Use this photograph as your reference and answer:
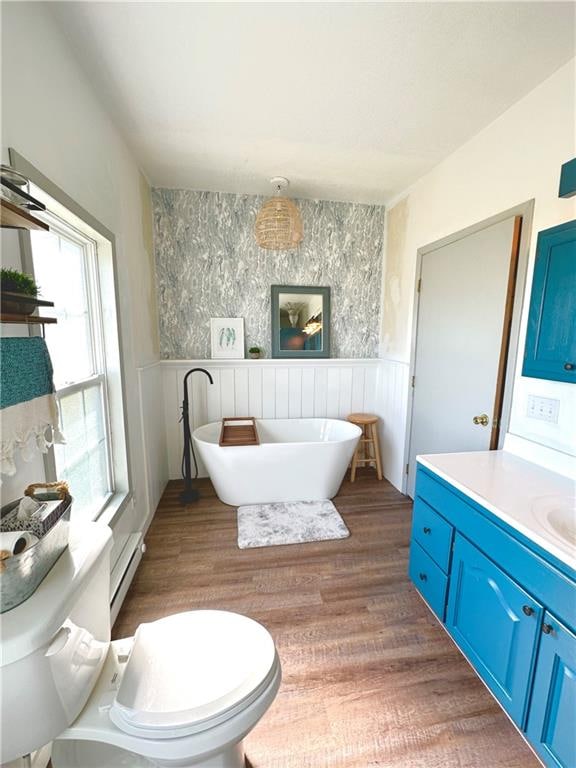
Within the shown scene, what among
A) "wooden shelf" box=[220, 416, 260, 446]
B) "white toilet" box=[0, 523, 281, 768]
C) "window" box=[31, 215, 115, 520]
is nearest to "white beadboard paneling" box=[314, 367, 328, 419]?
"wooden shelf" box=[220, 416, 260, 446]

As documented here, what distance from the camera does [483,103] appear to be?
1.70 metres

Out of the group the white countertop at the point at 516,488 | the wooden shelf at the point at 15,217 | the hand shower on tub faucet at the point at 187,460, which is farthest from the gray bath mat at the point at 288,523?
the wooden shelf at the point at 15,217

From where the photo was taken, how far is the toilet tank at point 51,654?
696 mm

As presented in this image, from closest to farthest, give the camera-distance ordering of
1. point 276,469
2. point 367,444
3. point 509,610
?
point 509,610 → point 276,469 → point 367,444

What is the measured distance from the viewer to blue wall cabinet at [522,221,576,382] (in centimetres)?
138

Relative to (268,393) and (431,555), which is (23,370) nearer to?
(431,555)

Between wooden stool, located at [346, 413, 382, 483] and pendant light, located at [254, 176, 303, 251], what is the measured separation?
1.70 meters

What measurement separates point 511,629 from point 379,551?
3.50 feet

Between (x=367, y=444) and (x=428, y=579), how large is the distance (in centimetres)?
174

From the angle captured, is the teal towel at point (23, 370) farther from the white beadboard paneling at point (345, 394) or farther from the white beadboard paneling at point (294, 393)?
the white beadboard paneling at point (345, 394)

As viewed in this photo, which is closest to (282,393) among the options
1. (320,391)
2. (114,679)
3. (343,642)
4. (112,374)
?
(320,391)

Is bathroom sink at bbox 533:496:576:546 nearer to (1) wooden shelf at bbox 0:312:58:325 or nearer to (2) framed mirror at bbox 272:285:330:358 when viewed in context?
(1) wooden shelf at bbox 0:312:58:325

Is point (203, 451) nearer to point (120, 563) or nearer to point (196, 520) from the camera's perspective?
point (196, 520)

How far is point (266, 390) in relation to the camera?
3.18m
